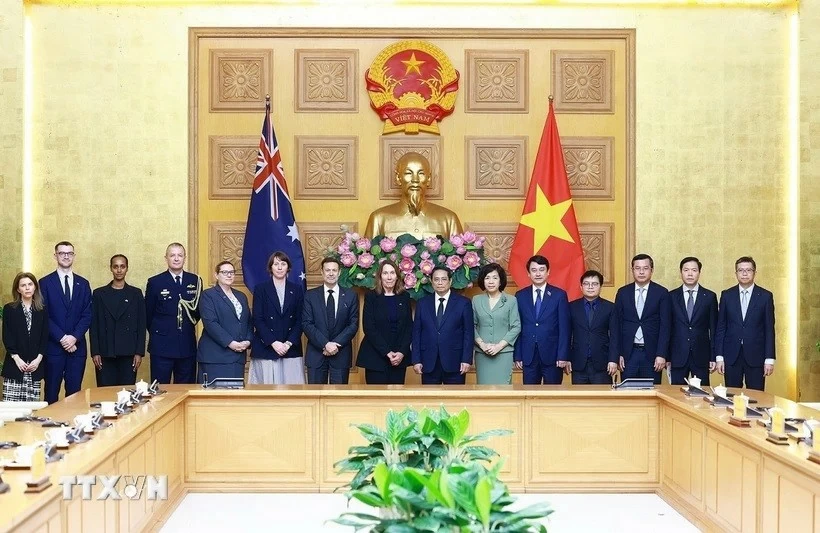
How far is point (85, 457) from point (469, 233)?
4.21 metres

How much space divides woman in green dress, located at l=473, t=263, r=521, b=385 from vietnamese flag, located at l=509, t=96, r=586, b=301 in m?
1.08

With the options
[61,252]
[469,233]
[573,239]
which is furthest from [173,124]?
[573,239]

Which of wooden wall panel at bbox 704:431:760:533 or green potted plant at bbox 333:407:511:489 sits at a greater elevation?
green potted plant at bbox 333:407:511:489

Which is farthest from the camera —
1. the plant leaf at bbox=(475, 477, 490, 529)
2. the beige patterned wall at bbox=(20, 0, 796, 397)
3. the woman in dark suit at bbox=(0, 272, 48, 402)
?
the beige patterned wall at bbox=(20, 0, 796, 397)

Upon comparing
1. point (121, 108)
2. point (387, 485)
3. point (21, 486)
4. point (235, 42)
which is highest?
point (235, 42)

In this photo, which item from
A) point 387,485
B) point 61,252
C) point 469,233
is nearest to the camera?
point 387,485

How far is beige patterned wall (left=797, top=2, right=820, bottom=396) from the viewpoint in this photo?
765 cm

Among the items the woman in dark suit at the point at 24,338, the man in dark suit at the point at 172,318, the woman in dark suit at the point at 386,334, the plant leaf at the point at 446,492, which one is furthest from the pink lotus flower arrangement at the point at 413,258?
the plant leaf at the point at 446,492

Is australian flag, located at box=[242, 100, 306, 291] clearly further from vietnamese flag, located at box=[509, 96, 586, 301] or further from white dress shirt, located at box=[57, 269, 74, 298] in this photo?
vietnamese flag, located at box=[509, 96, 586, 301]

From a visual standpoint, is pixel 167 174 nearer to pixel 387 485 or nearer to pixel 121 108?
pixel 121 108

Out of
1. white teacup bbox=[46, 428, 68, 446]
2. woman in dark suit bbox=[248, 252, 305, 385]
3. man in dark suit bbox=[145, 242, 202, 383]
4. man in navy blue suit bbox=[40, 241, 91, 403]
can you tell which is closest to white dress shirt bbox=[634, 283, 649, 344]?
woman in dark suit bbox=[248, 252, 305, 385]

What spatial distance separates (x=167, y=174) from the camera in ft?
25.7

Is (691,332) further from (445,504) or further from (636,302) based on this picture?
(445,504)

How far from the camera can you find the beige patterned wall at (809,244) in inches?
301
